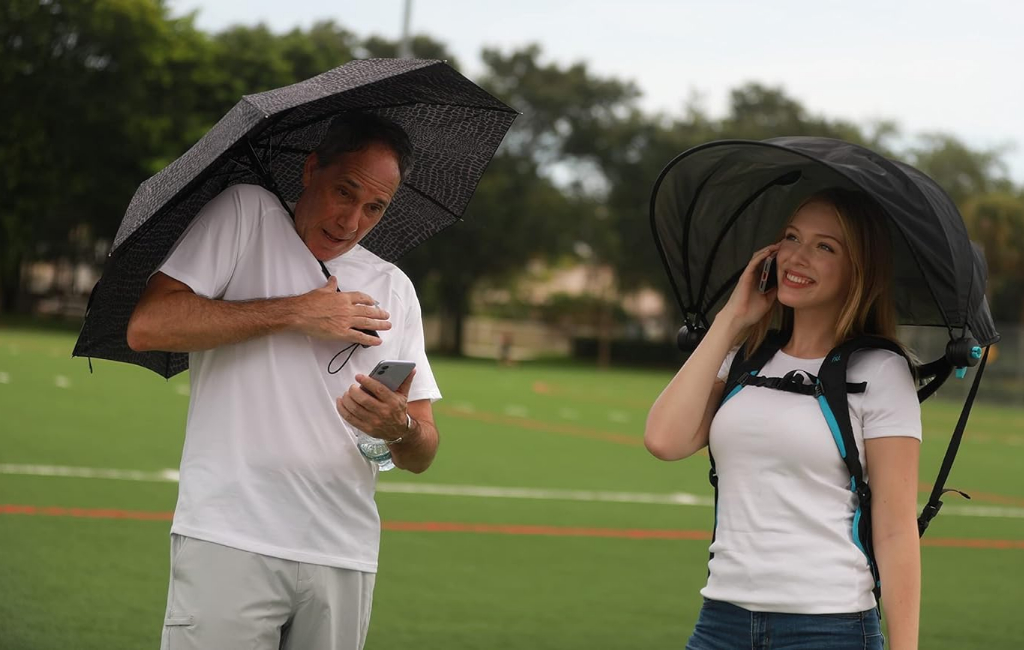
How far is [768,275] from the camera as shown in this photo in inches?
151

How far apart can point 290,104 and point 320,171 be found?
38cm

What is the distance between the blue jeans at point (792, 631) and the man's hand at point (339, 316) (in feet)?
3.85

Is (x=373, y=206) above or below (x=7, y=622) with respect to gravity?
above

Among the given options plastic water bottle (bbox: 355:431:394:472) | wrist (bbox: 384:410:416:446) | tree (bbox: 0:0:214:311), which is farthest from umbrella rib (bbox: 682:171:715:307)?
tree (bbox: 0:0:214:311)

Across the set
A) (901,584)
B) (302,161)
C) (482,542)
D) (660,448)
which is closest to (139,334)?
(302,161)

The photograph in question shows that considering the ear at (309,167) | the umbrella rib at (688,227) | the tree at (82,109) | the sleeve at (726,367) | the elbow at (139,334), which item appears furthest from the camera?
the tree at (82,109)

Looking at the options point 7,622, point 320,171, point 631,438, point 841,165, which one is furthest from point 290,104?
point 631,438

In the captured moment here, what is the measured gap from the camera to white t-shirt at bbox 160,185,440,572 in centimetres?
340

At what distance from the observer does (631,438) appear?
19.5m

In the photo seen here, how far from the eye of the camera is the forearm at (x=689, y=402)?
372 cm

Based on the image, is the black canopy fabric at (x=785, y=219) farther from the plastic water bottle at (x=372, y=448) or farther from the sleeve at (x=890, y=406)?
the plastic water bottle at (x=372, y=448)

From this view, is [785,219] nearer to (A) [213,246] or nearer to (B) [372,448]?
(B) [372,448]

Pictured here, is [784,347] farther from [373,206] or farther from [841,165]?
[373,206]

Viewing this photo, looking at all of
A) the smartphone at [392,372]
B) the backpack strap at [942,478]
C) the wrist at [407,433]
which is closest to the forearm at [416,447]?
the wrist at [407,433]
